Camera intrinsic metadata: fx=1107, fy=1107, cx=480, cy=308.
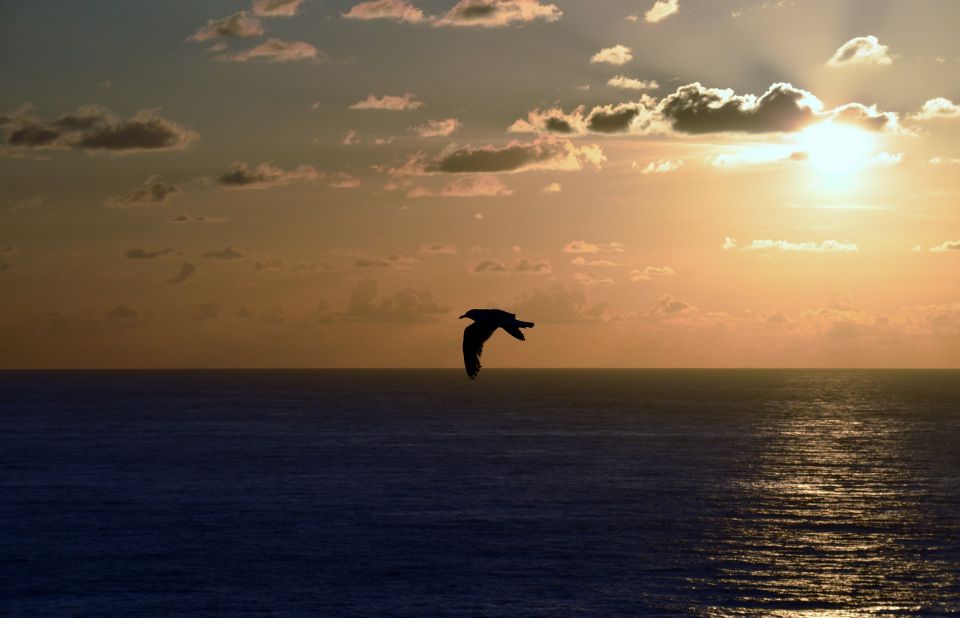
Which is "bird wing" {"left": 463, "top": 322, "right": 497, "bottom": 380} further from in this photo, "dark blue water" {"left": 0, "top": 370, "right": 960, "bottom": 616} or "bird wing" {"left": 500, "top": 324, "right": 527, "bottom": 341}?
"dark blue water" {"left": 0, "top": 370, "right": 960, "bottom": 616}

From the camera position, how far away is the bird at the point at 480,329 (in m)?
29.3

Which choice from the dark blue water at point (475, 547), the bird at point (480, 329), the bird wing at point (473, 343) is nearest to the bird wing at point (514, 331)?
the bird at point (480, 329)

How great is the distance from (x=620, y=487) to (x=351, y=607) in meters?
83.1

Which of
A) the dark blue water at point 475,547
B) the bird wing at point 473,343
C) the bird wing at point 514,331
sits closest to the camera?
the bird wing at point 514,331

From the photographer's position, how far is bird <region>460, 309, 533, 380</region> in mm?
29266

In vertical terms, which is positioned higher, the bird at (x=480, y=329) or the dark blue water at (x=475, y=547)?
the bird at (x=480, y=329)

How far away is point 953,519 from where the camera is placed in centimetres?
15438

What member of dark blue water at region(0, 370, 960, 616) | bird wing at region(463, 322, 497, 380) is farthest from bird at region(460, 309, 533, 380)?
dark blue water at region(0, 370, 960, 616)

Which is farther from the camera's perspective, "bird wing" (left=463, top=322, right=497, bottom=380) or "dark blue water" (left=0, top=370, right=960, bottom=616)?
"dark blue water" (left=0, top=370, right=960, bottom=616)

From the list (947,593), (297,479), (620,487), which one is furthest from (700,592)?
(297,479)

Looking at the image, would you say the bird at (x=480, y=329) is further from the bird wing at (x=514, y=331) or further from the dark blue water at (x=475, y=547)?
the dark blue water at (x=475, y=547)

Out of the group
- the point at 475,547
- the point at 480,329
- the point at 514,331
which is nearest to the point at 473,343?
the point at 480,329

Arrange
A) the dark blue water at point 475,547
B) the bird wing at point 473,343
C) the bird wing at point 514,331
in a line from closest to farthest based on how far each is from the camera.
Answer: the bird wing at point 514,331, the bird wing at point 473,343, the dark blue water at point 475,547

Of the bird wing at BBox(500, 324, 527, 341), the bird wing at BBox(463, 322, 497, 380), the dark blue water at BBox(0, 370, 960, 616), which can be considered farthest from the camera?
the dark blue water at BBox(0, 370, 960, 616)
